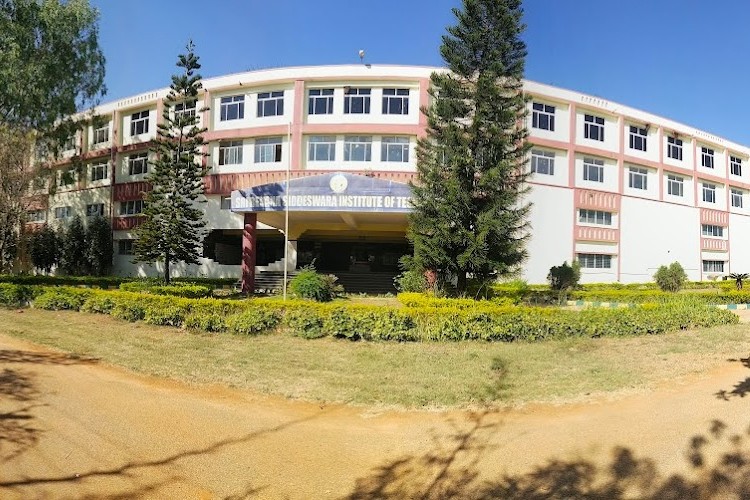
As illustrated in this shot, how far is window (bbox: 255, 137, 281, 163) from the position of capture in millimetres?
23781

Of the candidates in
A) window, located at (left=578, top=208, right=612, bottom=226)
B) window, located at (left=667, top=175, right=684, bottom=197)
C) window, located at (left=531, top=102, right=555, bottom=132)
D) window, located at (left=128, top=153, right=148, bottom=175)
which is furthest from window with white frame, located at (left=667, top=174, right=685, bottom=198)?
window, located at (left=128, top=153, right=148, bottom=175)

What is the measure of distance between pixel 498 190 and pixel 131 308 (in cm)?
957

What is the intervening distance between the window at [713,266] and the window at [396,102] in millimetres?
24067

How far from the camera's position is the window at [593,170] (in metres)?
26.0

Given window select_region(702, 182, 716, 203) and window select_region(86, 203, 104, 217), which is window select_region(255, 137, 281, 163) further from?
window select_region(702, 182, 716, 203)

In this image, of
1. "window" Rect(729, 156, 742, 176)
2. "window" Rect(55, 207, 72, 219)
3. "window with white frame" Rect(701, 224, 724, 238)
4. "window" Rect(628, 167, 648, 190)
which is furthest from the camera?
"window" Rect(729, 156, 742, 176)

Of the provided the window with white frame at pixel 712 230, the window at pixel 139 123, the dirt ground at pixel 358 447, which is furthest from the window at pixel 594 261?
the window at pixel 139 123

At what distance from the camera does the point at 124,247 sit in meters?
27.6

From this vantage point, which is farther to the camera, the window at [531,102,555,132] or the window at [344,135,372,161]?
the window at [531,102,555,132]

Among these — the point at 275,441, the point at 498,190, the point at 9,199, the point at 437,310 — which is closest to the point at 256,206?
the point at 498,190

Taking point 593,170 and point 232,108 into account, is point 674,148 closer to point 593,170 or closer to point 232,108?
point 593,170

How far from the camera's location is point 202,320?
9.34 metres

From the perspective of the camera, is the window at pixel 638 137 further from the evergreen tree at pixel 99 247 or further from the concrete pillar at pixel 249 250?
the evergreen tree at pixel 99 247

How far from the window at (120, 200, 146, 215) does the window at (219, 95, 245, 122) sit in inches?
304
